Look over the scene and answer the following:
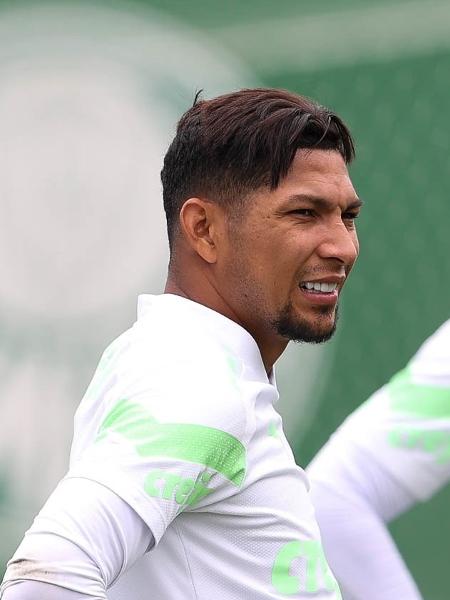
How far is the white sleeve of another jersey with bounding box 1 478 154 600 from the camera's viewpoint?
56.8 inches

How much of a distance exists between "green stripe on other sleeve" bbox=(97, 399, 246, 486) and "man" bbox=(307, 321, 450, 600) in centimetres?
90

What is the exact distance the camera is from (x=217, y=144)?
182 cm

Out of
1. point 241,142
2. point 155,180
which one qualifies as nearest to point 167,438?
point 241,142

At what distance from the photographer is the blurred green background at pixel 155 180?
4367 millimetres

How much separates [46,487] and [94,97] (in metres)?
1.40

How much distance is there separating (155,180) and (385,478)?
2325mm

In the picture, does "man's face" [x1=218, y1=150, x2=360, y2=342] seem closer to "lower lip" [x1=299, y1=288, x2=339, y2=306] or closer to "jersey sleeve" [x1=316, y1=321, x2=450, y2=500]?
"lower lip" [x1=299, y1=288, x2=339, y2=306]

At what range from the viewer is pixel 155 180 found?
4.55m

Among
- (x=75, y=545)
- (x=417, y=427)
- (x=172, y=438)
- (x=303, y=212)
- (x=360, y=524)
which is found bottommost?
(x=360, y=524)

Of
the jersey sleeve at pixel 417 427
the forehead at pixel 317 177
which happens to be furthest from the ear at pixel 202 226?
the jersey sleeve at pixel 417 427

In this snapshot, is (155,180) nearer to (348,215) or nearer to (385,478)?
(385,478)

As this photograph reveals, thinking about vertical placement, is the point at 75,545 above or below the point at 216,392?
below

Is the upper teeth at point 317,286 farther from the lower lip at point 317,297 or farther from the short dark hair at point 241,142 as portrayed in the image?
the short dark hair at point 241,142

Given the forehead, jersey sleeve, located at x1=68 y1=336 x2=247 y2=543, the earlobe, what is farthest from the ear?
jersey sleeve, located at x1=68 y1=336 x2=247 y2=543
